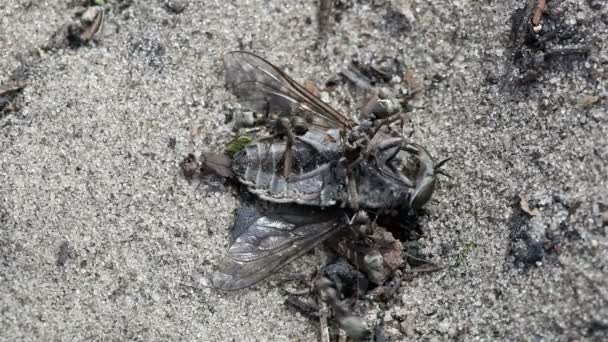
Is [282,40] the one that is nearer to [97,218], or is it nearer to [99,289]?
[97,218]

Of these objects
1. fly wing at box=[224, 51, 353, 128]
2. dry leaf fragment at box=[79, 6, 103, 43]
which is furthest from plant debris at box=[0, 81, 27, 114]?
fly wing at box=[224, 51, 353, 128]

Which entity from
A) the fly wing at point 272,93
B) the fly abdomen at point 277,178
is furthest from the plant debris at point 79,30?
the fly abdomen at point 277,178

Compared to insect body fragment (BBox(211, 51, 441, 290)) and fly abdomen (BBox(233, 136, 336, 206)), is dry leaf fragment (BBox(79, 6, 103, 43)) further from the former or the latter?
fly abdomen (BBox(233, 136, 336, 206))

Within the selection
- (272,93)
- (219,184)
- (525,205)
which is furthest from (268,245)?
(525,205)

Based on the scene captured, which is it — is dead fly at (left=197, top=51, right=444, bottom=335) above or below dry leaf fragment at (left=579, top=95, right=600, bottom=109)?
below

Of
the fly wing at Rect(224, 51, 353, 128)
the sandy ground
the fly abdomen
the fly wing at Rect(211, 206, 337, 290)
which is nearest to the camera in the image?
the sandy ground

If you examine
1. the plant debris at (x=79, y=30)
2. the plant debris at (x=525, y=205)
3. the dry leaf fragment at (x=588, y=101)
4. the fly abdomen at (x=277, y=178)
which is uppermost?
the dry leaf fragment at (x=588, y=101)

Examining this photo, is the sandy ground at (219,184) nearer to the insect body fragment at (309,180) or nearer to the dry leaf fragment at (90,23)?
the dry leaf fragment at (90,23)
